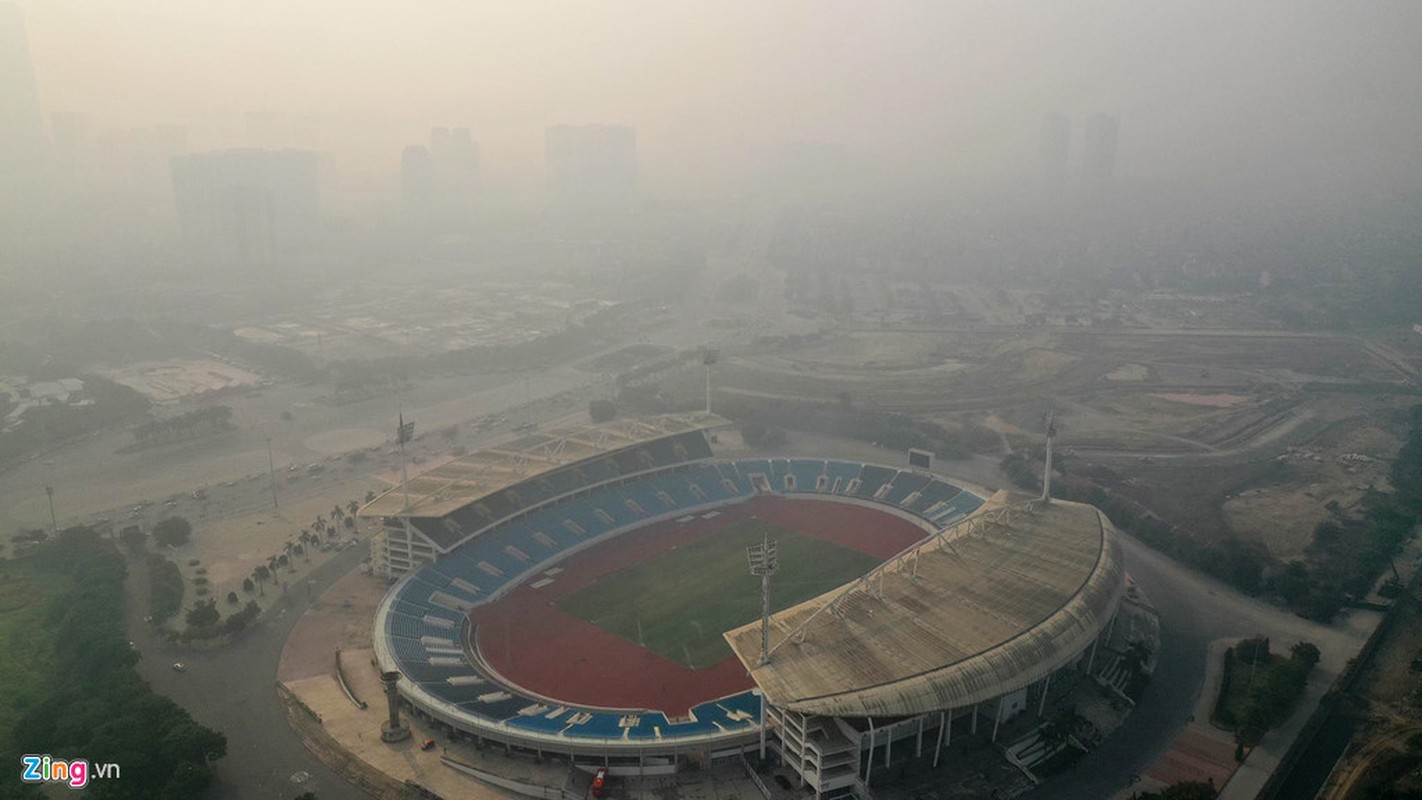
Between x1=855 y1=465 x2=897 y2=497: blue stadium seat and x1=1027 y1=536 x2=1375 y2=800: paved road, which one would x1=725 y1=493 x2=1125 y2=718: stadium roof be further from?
x1=855 y1=465 x2=897 y2=497: blue stadium seat

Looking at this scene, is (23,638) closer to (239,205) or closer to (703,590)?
(703,590)

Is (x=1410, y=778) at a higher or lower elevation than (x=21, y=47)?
lower

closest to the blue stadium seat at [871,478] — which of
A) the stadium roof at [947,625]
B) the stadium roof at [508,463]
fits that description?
the stadium roof at [508,463]

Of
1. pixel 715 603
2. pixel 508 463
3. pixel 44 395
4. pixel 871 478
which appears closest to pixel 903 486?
pixel 871 478

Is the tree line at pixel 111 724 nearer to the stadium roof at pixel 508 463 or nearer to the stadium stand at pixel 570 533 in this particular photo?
the stadium stand at pixel 570 533

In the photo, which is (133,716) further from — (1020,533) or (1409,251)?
(1409,251)

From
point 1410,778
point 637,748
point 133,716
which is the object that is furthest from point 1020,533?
point 133,716
